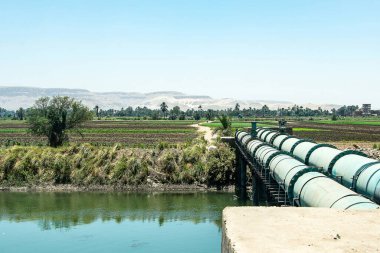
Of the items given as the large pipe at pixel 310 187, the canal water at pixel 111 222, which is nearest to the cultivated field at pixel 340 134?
the canal water at pixel 111 222

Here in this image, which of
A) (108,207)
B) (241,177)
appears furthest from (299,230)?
(241,177)

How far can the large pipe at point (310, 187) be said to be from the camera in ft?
45.7

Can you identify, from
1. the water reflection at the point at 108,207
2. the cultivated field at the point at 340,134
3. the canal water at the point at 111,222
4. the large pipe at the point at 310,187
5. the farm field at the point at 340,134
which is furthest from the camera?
the farm field at the point at 340,134

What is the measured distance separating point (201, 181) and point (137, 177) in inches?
321

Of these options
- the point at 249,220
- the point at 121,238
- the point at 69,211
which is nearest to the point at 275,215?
the point at 249,220

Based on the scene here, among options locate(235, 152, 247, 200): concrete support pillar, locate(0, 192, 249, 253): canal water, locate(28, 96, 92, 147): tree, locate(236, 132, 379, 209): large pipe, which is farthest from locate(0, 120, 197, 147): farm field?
locate(236, 132, 379, 209): large pipe

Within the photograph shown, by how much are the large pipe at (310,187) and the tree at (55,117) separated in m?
51.9

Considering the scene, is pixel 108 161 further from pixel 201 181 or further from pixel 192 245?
pixel 192 245

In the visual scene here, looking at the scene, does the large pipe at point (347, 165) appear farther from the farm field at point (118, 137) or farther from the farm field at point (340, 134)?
the farm field at point (340, 134)

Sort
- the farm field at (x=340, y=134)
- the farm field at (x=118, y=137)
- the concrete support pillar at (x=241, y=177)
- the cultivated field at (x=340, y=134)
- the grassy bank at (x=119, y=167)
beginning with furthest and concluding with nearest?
the farm field at (x=340, y=134)
the farm field at (x=118, y=137)
the cultivated field at (x=340, y=134)
the grassy bank at (x=119, y=167)
the concrete support pillar at (x=241, y=177)

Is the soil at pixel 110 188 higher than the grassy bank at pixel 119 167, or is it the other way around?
the grassy bank at pixel 119 167

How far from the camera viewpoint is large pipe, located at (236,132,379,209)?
13930 mm

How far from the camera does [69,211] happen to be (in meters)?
43.9

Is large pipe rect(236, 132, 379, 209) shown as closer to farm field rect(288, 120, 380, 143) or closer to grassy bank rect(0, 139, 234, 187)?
grassy bank rect(0, 139, 234, 187)
